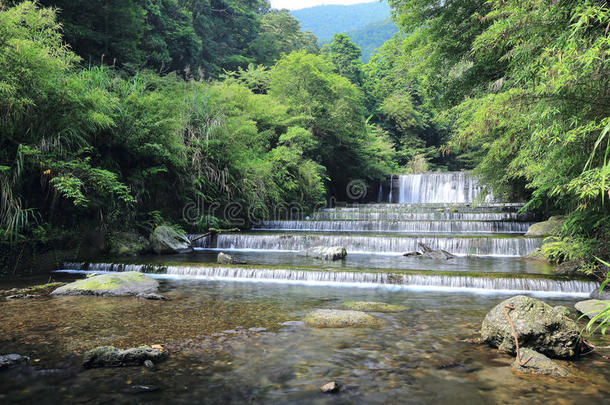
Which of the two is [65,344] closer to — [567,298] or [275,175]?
[567,298]

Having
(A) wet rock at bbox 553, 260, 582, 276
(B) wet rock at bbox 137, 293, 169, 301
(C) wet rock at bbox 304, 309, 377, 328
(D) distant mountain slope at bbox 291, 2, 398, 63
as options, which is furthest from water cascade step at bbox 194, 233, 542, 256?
(D) distant mountain slope at bbox 291, 2, 398, 63

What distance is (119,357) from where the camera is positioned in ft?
10.6

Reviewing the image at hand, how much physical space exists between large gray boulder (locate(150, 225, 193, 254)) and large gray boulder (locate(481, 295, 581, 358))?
867 centimetres

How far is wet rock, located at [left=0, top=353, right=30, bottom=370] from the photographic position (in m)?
3.11

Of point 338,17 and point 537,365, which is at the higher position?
point 338,17

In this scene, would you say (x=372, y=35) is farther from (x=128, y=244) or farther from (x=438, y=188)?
(x=128, y=244)

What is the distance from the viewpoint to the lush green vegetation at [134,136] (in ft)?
23.4

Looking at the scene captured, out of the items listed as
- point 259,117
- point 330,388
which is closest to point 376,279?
point 330,388

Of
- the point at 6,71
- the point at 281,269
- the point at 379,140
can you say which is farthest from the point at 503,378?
the point at 379,140

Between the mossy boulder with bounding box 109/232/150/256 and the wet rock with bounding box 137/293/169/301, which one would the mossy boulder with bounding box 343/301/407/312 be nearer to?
the wet rock with bounding box 137/293/169/301

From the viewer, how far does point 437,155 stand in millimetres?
36094

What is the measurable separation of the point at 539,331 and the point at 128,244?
949 centimetres

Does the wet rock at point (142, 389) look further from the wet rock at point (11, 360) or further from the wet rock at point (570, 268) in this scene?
the wet rock at point (570, 268)

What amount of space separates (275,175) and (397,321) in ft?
38.0
